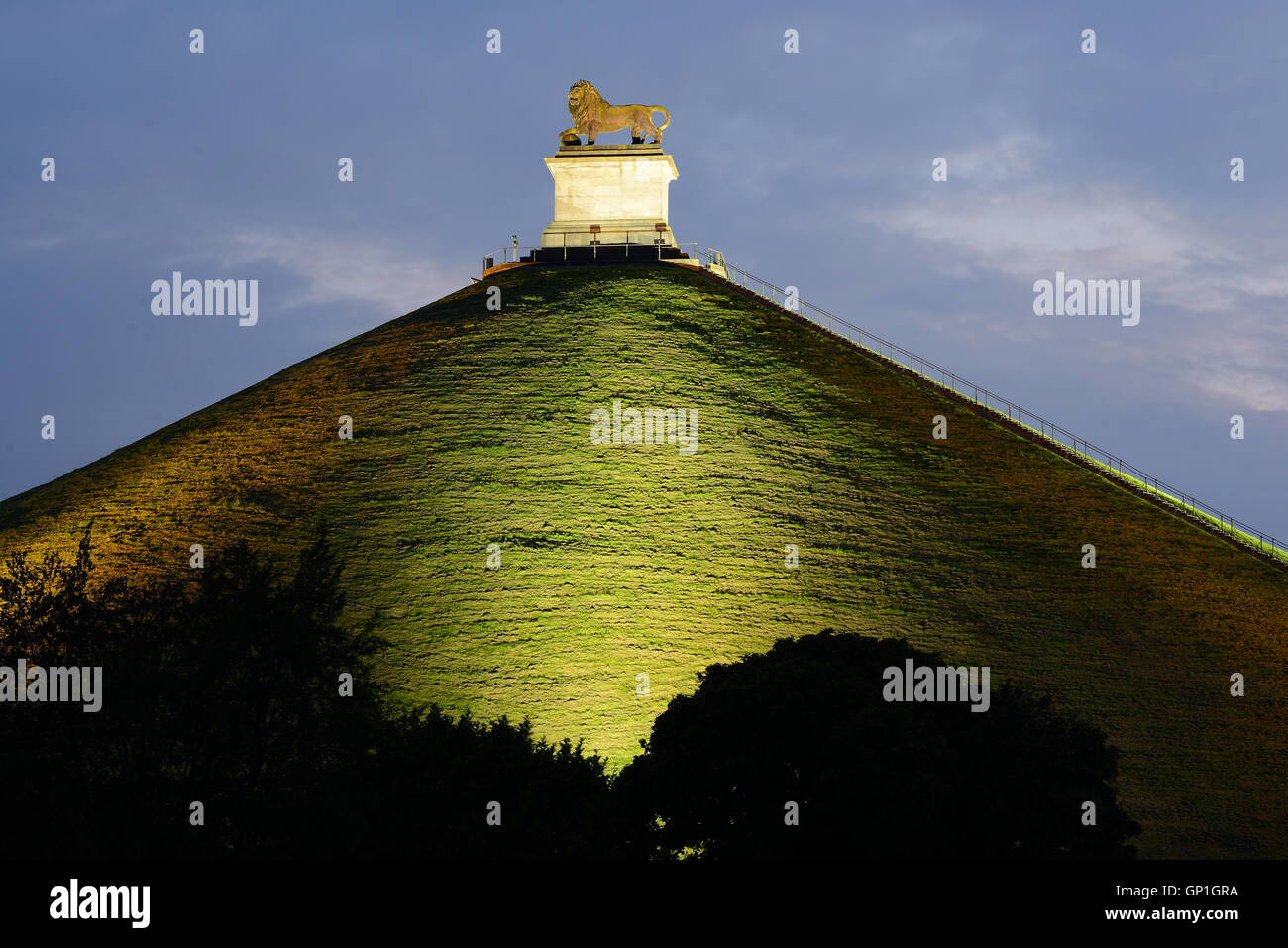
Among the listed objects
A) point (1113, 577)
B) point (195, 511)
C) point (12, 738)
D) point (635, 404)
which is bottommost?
point (12, 738)

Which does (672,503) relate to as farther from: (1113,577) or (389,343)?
(389,343)

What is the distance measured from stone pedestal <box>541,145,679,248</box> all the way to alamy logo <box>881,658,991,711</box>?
1580 inches

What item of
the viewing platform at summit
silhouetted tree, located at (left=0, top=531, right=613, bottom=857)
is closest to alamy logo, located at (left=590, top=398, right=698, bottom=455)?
the viewing platform at summit

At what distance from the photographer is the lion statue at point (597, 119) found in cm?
5859

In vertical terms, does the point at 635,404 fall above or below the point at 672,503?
above

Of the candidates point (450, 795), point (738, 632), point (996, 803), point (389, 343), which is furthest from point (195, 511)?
point (996, 803)

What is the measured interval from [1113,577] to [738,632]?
1271cm

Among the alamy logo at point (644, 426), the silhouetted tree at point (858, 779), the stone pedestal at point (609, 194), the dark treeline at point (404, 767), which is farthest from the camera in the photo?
the stone pedestal at point (609, 194)

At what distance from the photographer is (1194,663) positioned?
33.4 m
